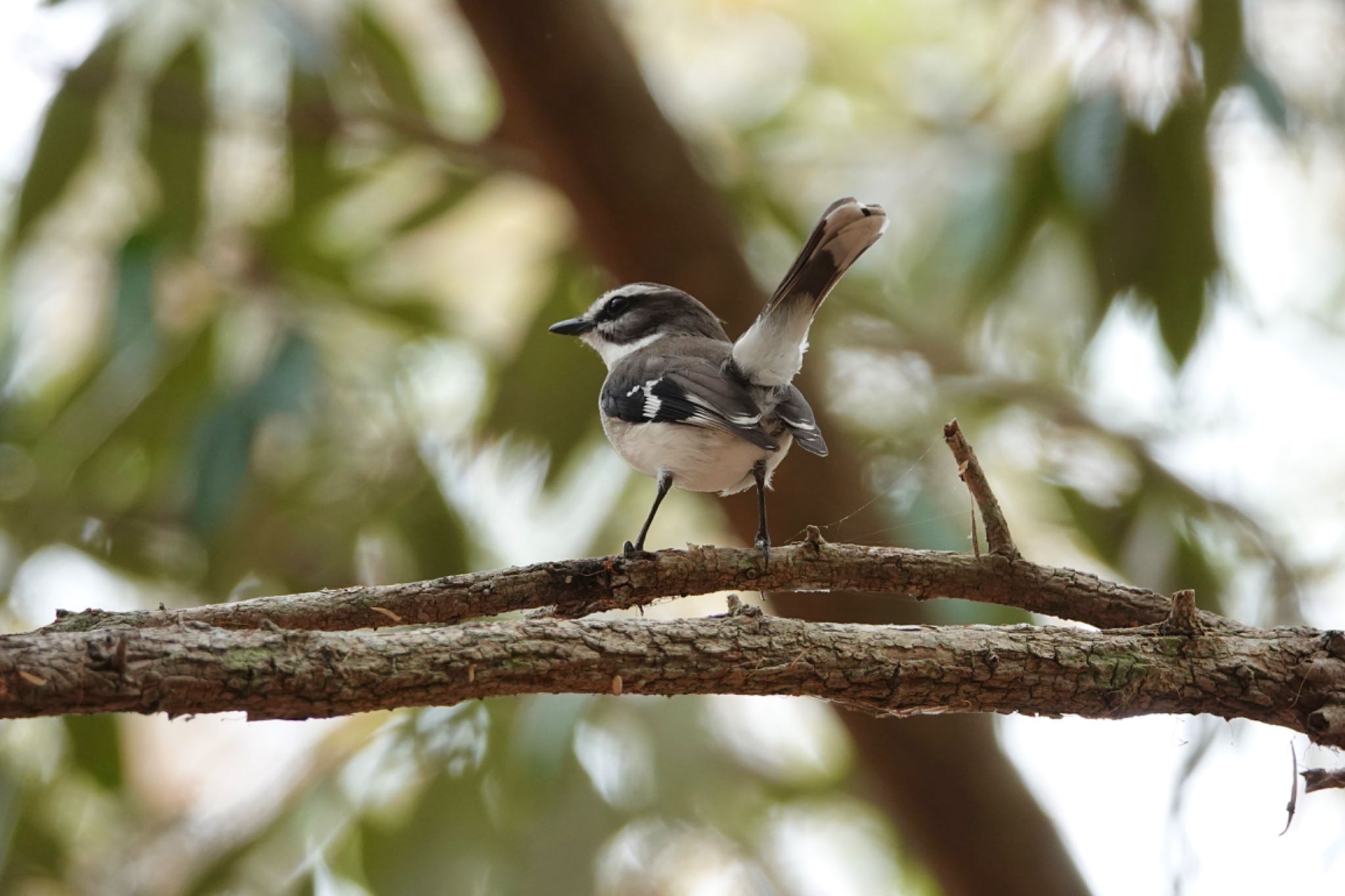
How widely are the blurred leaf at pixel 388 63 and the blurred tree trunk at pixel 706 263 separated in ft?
2.20

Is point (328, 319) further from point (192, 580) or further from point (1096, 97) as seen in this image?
point (1096, 97)

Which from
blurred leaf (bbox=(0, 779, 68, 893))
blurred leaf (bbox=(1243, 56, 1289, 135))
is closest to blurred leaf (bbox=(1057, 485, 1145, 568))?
blurred leaf (bbox=(1243, 56, 1289, 135))

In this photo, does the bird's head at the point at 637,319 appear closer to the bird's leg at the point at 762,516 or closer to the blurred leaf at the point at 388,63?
the bird's leg at the point at 762,516

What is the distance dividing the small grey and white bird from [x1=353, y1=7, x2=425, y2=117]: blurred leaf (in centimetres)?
252

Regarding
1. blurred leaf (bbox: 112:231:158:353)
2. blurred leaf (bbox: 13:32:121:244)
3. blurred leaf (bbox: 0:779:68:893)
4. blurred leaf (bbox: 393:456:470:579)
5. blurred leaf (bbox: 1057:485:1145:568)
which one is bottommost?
blurred leaf (bbox: 0:779:68:893)

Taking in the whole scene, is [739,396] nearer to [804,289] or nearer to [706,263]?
[804,289]

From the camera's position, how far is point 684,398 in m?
2.90

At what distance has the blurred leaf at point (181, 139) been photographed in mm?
4551

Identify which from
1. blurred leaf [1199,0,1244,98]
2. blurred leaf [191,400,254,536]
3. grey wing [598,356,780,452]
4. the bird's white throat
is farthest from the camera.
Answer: blurred leaf [191,400,254,536]

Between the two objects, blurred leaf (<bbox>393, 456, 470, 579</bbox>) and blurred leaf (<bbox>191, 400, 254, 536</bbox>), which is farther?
blurred leaf (<bbox>393, 456, 470, 579</bbox>)

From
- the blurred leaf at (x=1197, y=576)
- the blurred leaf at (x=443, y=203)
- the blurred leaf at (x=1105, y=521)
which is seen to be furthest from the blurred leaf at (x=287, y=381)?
the blurred leaf at (x=1197, y=576)

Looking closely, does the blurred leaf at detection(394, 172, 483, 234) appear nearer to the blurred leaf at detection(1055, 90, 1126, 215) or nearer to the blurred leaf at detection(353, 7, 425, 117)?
the blurred leaf at detection(353, 7, 425, 117)

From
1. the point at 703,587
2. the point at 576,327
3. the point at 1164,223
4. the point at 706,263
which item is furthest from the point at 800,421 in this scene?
the point at 1164,223

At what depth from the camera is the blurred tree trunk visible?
14.5ft
